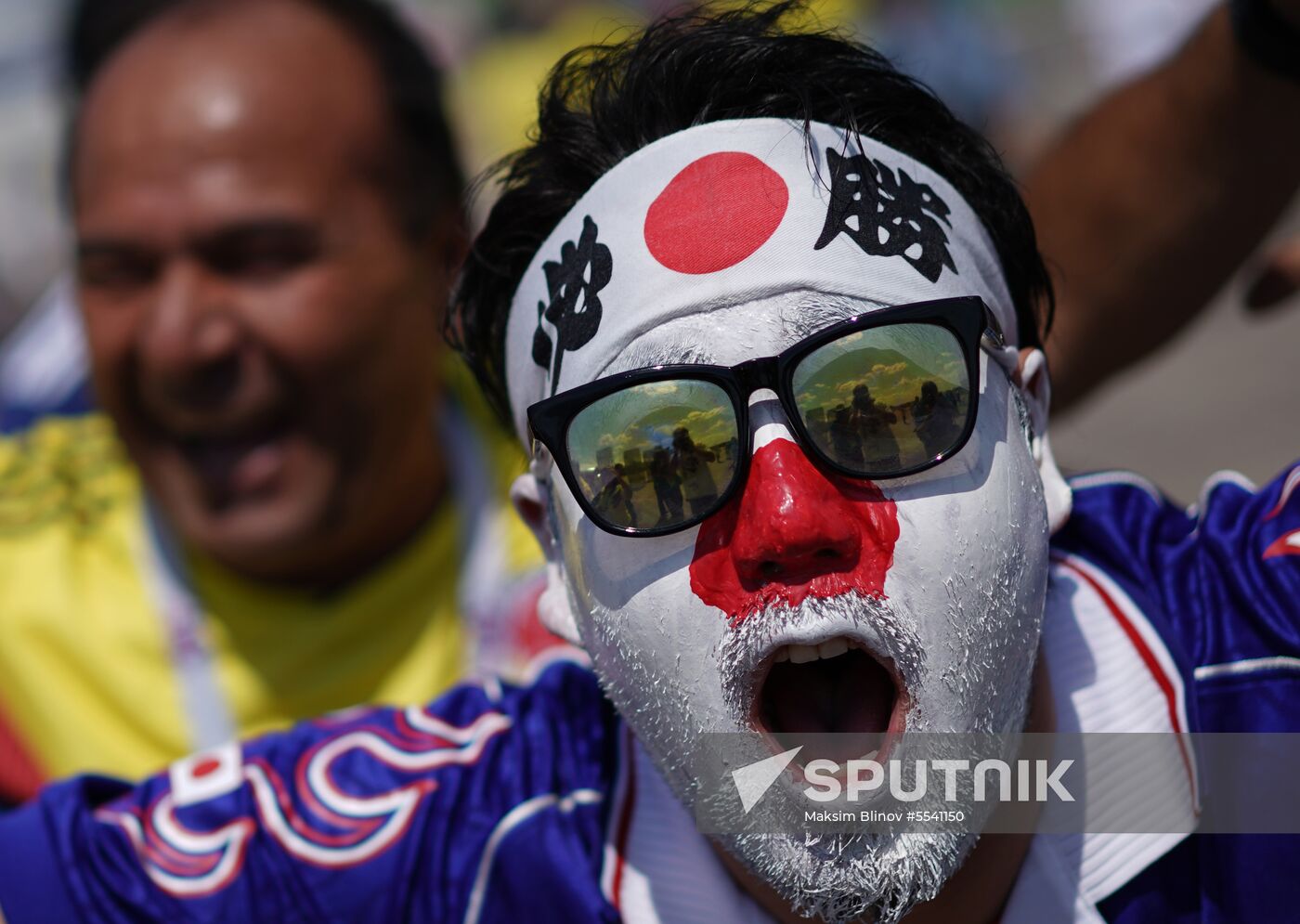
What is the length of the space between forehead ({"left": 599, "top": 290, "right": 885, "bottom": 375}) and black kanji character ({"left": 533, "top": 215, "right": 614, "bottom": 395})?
0.25 ft

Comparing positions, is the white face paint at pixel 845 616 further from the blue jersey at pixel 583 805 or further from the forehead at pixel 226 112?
the forehead at pixel 226 112

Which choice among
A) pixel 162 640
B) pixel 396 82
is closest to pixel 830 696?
pixel 162 640

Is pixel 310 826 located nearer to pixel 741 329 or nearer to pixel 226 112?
pixel 741 329

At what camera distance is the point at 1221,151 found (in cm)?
212

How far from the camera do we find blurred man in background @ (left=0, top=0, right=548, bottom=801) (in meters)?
2.32

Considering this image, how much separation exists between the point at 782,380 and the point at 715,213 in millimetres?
195

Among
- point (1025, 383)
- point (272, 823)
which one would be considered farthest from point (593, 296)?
point (272, 823)

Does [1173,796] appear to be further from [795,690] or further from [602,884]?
[602,884]

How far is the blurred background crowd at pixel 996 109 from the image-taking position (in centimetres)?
428

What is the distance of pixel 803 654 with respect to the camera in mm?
1280

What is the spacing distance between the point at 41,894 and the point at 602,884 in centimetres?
64

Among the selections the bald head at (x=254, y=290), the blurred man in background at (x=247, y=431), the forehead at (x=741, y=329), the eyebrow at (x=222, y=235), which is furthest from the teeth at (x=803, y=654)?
the eyebrow at (x=222, y=235)

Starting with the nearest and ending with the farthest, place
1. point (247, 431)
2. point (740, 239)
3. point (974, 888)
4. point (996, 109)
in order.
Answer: point (740, 239) < point (974, 888) < point (247, 431) < point (996, 109)

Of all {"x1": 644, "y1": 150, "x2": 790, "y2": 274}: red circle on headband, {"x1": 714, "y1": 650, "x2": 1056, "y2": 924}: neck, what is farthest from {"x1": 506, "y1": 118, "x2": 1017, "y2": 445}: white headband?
{"x1": 714, "y1": 650, "x2": 1056, "y2": 924}: neck
